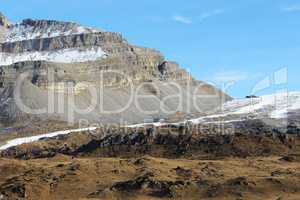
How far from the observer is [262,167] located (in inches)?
3162

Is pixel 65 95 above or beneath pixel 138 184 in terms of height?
above

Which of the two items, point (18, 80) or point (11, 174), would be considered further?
point (18, 80)

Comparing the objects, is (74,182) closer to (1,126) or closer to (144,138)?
(144,138)

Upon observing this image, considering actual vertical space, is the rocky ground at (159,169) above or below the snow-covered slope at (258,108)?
below

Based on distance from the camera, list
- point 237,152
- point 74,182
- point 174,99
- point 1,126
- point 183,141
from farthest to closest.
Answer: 1. point 174,99
2. point 1,126
3. point 183,141
4. point 237,152
5. point 74,182

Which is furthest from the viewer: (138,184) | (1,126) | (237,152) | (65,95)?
(65,95)

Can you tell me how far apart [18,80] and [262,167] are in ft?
372

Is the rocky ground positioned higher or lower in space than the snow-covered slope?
lower

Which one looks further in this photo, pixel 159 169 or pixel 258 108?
pixel 258 108

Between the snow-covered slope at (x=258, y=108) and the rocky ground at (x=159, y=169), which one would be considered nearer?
the rocky ground at (x=159, y=169)

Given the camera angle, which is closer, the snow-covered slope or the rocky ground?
the rocky ground

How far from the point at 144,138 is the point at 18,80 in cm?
8123

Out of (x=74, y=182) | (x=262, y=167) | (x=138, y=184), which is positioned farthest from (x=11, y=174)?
(x=262, y=167)

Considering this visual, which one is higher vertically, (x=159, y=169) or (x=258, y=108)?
(x=258, y=108)
